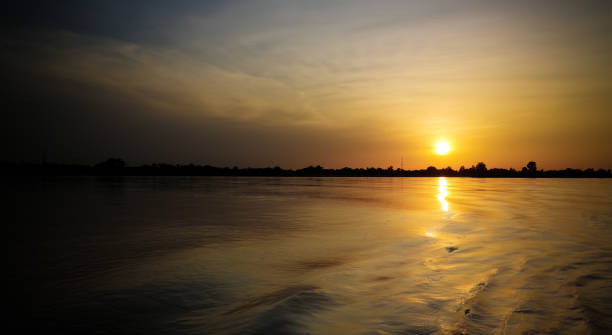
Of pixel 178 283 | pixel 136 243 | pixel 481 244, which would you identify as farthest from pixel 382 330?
pixel 136 243

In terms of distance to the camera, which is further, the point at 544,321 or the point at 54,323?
the point at 54,323

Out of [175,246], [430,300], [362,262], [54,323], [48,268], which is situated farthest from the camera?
[175,246]

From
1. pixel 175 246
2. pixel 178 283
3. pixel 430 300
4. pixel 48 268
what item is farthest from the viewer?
pixel 175 246

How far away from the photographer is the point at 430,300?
5.32m

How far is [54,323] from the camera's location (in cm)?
465

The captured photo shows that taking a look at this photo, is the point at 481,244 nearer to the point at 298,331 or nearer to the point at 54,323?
the point at 298,331

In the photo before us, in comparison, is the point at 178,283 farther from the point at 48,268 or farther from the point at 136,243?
the point at 136,243

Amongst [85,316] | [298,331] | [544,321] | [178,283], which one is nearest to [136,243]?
[178,283]

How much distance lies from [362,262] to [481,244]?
15.3 feet

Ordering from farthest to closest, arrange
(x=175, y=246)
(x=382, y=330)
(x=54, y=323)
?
(x=175, y=246)
(x=54, y=323)
(x=382, y=330)

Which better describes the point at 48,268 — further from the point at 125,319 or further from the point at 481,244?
the point at 481,244

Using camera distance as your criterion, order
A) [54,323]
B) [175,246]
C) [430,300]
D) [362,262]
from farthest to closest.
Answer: [175,246], [362,262], [430,300], [54,323]

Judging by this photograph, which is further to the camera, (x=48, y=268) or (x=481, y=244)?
(x=481, y=244)

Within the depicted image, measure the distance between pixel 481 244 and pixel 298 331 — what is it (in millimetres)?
8299
